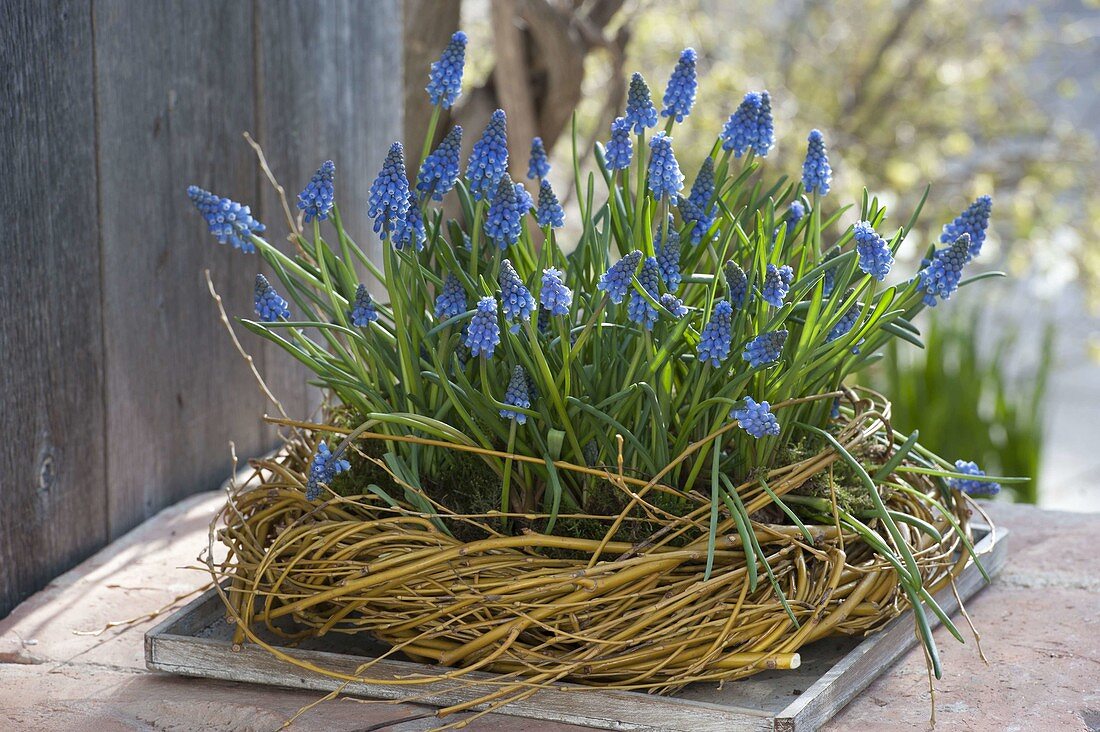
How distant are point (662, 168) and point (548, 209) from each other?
0.41 ft

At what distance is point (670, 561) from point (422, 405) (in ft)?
0.85

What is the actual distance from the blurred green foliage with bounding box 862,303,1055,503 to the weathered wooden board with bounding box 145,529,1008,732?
2096mm

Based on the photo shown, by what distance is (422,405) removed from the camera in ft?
3.33

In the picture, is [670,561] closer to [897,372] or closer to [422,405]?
[422,405]

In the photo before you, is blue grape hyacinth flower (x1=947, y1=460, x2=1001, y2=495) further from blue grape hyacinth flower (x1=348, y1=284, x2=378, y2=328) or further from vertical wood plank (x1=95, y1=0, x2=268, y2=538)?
vertical wood plank (x1=95, y1=0, x2=268, y2=538)

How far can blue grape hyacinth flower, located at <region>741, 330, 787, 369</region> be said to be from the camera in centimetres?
88

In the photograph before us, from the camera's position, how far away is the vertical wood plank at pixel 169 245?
4.49 ft

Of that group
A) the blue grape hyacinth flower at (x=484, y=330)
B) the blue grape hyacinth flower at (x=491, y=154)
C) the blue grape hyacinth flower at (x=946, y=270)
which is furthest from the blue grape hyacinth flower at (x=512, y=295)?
the blue grape hyacinth flower at (x=946, y=270)

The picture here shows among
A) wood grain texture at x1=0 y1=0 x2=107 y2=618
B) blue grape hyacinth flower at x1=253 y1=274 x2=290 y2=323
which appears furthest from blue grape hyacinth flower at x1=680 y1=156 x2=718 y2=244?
wood grain texture at x1=0 y1=0 x2=107 y2=618

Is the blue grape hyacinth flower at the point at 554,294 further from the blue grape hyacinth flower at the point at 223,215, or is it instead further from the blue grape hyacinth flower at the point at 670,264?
the blue grape hyacinth flower at the point at 223,215

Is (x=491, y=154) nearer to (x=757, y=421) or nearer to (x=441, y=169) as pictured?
(x=441, y=169)

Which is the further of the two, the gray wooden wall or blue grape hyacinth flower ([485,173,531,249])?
the gray wooden wall

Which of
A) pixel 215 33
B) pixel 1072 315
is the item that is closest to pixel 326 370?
pixel 215 33

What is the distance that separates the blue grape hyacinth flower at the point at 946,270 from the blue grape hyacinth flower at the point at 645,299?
0.23 meters
